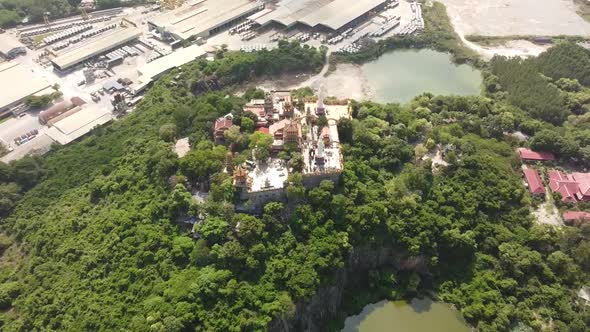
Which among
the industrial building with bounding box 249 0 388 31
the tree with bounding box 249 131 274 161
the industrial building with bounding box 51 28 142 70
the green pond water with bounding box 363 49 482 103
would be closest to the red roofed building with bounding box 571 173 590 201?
the green pond water with bounding box 363 49 482 103

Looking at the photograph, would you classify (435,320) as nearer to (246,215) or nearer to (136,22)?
(246,215)

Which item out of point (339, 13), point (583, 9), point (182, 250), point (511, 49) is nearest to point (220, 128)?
point (182, 250)

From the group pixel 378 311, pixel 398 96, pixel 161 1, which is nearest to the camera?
pixel 378 311

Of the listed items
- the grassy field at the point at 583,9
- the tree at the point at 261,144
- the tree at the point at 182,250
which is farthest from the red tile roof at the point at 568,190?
the grassy field at the point at 583,9

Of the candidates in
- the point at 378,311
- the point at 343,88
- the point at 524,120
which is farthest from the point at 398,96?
the point at 378,311

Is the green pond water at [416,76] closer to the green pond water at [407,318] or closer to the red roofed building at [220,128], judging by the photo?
the red roofed building at [220,128]

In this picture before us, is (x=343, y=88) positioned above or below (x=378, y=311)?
above

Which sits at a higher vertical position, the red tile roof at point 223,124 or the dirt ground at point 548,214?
the red tile roof at point 223,124

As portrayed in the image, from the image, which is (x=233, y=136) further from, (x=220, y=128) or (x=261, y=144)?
(x=261, y=144)
